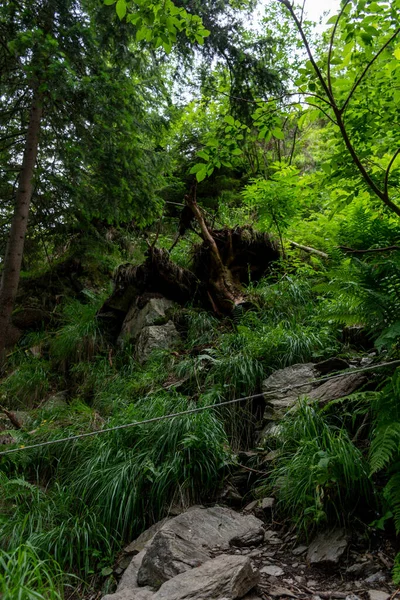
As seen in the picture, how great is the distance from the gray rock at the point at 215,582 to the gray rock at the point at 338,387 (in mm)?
1413

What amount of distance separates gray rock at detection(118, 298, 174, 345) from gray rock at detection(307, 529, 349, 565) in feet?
12.7

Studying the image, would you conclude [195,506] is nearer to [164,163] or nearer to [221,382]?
[221,382]

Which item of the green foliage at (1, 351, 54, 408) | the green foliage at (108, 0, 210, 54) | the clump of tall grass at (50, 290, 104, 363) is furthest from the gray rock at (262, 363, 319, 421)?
the green foliage at (1, 351, 54, 408)

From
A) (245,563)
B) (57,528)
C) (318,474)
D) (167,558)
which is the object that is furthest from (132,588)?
(318,474)

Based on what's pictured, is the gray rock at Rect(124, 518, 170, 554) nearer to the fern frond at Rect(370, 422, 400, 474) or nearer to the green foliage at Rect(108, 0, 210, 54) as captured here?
the fern frond at Rect(370, 422, 400, 474)

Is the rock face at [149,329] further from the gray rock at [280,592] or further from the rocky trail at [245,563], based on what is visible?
the gray rock at [280,592]

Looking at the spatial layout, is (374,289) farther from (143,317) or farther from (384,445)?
(143,317)

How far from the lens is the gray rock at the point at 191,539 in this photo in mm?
2361

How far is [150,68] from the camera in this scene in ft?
21.0

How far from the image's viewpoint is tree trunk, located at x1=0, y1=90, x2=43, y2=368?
5.72m

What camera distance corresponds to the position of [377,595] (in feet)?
6.25

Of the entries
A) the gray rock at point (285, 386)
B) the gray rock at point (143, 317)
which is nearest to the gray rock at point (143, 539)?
the gray rock at point (285, 386)

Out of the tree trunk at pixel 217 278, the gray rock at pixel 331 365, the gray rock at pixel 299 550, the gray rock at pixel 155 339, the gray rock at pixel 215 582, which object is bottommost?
the gray rock at pixel 299 550

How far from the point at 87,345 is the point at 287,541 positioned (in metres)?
4.32
